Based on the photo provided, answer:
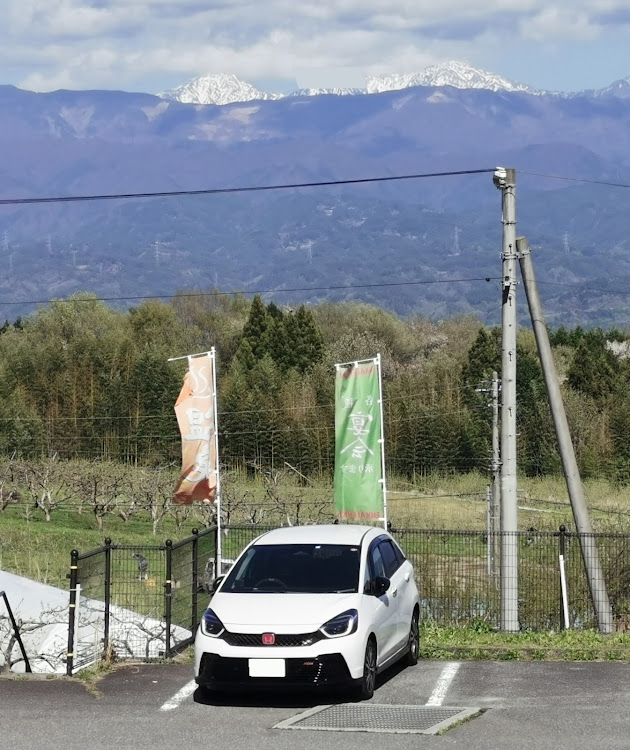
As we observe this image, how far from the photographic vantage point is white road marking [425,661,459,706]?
36.6 feet

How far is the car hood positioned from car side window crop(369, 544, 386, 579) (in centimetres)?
80

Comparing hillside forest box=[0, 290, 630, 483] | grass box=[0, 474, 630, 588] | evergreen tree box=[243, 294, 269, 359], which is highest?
evergreen tree box=[243, 294, 269, 359]

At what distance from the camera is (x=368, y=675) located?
36.4 ft

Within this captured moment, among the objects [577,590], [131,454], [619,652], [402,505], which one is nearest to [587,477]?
[402,505]

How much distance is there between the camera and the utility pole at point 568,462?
17.2 m

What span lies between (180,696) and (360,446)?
24.8 ft

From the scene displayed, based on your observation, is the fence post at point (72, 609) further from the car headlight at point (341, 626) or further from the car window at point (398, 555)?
the car window at point (398, 555)

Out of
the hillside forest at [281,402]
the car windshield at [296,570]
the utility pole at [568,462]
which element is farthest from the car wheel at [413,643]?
the hillside forest at [281,402]

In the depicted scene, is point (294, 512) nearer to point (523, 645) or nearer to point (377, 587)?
point (523, 645)

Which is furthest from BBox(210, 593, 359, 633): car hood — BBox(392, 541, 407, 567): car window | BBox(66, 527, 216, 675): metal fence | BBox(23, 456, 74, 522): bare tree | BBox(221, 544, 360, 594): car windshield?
BBox(23, 456, 74, 522): bare tree

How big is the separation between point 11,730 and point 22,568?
21945mm

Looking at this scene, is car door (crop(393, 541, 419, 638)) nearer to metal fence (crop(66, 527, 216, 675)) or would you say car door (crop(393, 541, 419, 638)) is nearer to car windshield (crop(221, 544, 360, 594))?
car windshield (crop(221, 544, 360, 594))

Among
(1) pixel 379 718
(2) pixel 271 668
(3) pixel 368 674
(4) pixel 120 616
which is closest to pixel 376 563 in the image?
(3) pixel 368 674

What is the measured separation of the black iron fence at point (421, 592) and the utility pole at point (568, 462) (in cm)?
29
